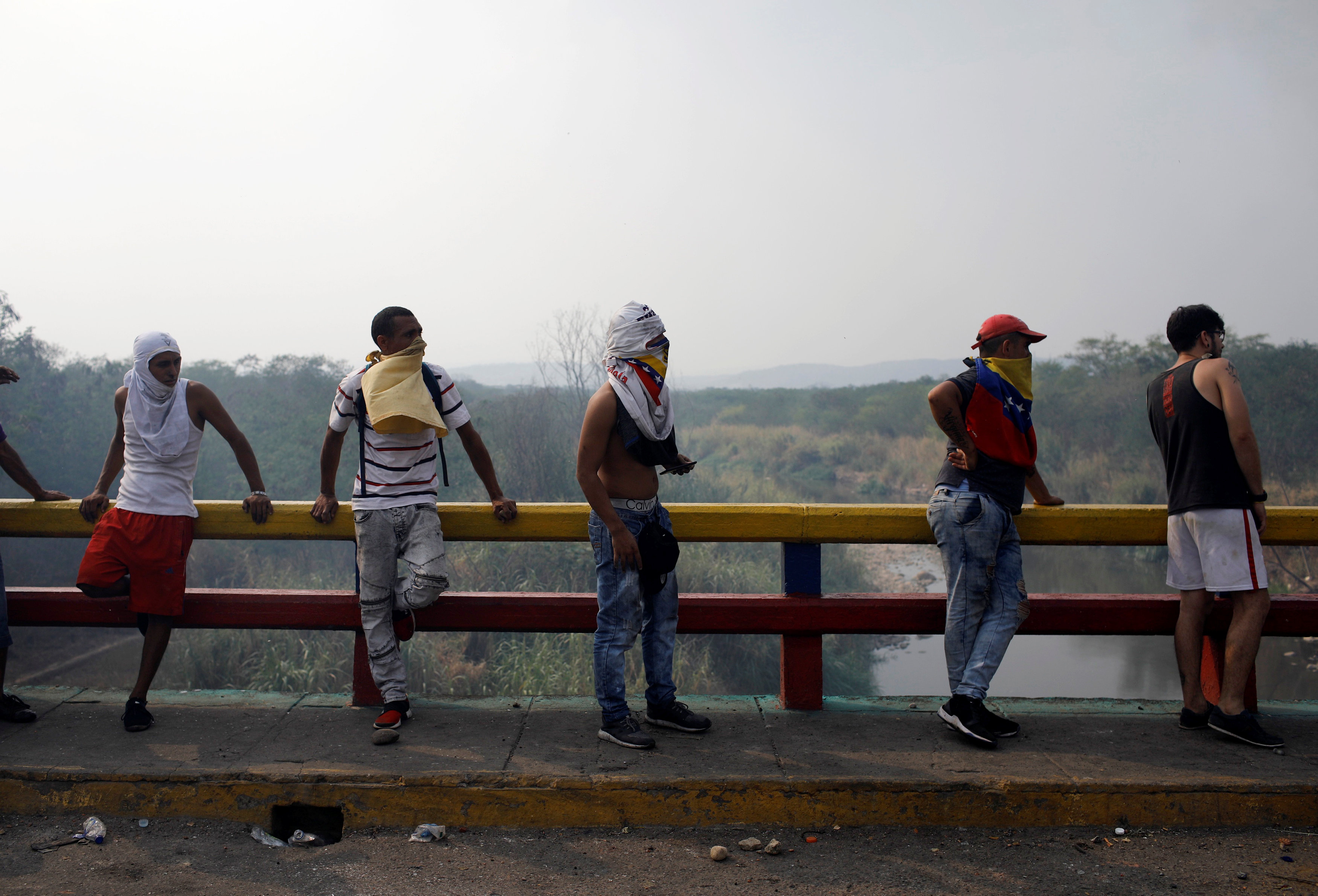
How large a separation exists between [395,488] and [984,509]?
2.30 m

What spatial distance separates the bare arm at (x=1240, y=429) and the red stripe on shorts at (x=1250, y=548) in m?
0.04

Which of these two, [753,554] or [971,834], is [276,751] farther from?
[753,554]

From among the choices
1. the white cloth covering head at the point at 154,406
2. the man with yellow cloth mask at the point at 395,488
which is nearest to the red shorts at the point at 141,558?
the white cloth covering head at the point at 154,406

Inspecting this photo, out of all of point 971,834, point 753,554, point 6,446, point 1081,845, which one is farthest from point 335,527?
point 753,554

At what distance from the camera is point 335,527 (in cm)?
367

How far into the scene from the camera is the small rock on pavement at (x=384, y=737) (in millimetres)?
A: 3334

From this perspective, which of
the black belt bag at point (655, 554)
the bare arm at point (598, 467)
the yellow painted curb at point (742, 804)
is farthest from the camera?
the black belt bag at point (655, 554)

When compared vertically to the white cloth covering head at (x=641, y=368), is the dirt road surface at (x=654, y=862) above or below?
below

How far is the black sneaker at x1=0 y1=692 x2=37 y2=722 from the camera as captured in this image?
3576 millimetres

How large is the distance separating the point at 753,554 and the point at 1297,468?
17.6 meters

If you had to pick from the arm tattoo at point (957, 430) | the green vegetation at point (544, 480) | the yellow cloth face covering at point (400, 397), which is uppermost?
the yellow cloth face covering at point (400, 397)

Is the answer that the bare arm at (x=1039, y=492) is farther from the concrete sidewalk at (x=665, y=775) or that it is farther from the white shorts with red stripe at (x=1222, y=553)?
the concrete sidewalk at (x=665, y=775)

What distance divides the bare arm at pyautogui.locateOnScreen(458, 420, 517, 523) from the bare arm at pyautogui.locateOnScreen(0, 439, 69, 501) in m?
1.78

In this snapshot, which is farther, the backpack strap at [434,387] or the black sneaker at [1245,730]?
the backpack strap at [434,387]
